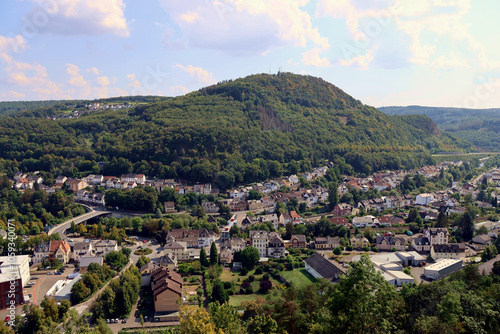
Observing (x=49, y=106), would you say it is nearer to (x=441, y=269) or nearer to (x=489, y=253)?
(x=441, y=269)

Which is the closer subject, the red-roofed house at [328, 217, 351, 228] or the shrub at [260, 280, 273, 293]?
the shrub at [260, 280, 273, 293]

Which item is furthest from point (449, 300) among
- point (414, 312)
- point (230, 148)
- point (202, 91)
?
point (202, 91)

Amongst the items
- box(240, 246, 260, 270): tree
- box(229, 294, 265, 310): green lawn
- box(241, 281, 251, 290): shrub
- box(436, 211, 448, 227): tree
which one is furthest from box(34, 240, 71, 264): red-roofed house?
box(436, 211, 448, 227): tree

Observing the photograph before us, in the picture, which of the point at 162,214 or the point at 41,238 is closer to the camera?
the point at 41,238

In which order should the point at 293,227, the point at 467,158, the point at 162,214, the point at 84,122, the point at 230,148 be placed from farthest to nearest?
1. the point at 467,158
2. the point at 84,122
3. the point at 230,148
4. the point at 162,214
5. the point at 293,227

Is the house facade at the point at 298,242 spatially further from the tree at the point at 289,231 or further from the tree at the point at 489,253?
the tree at the point at 489,253

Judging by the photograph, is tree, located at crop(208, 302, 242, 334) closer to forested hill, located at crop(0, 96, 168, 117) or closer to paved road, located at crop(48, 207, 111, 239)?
paved road, located at crop(48, 207, 111, 239)

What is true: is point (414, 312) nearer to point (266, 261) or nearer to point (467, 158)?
point (266, 261)

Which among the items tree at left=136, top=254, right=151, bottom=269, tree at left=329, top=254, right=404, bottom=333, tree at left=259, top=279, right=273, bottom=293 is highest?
tree at left=329, top=254, right=404, bottom=333
